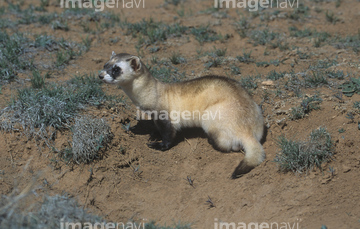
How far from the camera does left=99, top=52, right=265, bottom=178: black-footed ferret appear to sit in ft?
15.1

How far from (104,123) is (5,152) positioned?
1.36 meters

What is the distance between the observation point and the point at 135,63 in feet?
15.9

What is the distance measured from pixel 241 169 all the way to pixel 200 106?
3.60 ft

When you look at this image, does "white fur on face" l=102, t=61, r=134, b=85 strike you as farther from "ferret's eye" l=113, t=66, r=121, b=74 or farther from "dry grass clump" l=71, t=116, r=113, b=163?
"dry grass clump" l=71, t=116, r=113, b=163

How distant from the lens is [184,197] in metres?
4.50

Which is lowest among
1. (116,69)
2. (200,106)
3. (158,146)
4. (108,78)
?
(158,146)

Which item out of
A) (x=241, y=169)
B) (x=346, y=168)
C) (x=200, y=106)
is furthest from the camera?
(x=200, y=106)

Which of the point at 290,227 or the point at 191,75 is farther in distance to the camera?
the point at 191,75

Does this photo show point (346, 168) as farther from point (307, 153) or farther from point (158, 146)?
point (158, 146)

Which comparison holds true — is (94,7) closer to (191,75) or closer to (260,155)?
(191,75)

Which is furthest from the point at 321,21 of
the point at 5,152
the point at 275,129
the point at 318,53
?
the point at 5,152

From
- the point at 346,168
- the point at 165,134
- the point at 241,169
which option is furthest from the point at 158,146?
the point at 346,168

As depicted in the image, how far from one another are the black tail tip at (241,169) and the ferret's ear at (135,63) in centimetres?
191

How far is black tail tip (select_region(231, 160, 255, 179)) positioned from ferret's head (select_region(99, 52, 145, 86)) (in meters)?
1.89
